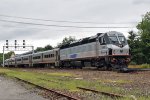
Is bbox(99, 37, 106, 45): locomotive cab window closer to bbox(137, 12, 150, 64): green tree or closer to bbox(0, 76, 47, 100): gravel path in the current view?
bbox(0, 76, 47, 100): gravel path

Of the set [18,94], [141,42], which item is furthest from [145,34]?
[18,94]

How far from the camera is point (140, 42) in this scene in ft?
306

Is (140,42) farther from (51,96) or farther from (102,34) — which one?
(51,96)

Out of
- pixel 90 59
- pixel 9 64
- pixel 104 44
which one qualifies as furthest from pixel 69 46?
pixel 9 64

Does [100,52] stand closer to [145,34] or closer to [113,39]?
[113,39]

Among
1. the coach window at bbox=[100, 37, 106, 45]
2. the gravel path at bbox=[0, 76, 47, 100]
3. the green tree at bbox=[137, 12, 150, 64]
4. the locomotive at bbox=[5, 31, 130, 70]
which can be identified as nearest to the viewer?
the gravel path at bbox=[0, 76, 47, 100]

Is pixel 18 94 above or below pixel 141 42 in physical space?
below

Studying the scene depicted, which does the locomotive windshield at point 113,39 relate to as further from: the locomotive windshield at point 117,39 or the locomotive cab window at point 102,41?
the locomotive cab window at point 102,41

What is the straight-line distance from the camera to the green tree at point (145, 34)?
90475mm

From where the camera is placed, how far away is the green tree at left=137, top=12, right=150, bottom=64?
90.5 meters

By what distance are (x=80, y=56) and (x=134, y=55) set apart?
45.5 metres

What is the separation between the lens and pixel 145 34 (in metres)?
94.1

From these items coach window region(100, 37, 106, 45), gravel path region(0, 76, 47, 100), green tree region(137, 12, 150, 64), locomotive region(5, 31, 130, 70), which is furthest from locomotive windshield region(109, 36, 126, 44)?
green tree region(137, 12, 150, 64)

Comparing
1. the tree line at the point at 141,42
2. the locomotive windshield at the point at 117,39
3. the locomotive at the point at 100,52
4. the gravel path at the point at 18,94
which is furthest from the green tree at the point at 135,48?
the gravel path at the point at 18,94
